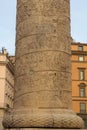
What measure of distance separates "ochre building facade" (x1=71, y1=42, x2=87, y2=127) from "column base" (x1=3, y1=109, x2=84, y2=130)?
1425 inches

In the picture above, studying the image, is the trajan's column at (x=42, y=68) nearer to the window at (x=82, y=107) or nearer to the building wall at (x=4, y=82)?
the building wall at (x=4, y=82)

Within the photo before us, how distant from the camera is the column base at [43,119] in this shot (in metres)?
7.50

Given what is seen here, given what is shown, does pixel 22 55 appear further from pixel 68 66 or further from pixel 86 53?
pixel 86 53

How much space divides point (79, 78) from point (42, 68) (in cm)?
3745

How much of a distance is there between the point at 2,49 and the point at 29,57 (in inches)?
1608

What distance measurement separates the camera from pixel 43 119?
750 centimetres

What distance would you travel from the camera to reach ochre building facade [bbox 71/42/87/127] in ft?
145

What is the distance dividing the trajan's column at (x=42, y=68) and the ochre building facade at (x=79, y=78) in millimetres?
35785

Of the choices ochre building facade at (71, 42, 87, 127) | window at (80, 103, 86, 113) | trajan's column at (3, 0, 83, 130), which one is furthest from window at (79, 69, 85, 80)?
trajan's column at (3, 0, 83, 130)

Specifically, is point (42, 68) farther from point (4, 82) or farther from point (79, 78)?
point (79, 78)

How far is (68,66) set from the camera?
328 inches

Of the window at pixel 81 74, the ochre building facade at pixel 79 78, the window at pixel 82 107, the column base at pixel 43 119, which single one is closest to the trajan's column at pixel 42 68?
the column base at pixel 43 119

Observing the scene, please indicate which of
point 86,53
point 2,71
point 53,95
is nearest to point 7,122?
point 53,95

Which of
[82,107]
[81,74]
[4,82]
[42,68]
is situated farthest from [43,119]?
[81,74]
